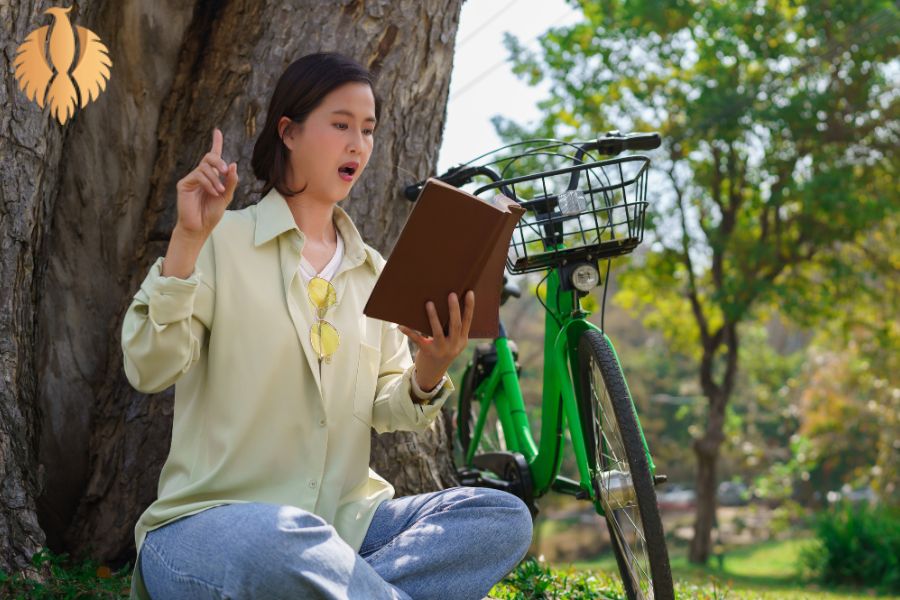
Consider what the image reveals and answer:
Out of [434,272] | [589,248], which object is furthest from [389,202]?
[434,272]

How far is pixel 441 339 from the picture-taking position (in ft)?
7.54

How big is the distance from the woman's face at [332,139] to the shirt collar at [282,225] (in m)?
0.09

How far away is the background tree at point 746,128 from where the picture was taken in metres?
11.2

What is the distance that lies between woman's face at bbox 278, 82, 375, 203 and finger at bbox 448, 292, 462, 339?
1.50 feet

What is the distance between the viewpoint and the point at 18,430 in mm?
2871

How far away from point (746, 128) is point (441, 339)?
32.2 ft

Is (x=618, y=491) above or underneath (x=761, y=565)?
above

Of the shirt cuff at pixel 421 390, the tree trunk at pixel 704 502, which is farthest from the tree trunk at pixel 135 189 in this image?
the tree trunk at pixel 704 502

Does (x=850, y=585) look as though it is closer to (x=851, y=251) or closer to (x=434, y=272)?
(x=851, y=251)

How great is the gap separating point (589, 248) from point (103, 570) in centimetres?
177

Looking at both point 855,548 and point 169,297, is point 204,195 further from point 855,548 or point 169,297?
point 855,548

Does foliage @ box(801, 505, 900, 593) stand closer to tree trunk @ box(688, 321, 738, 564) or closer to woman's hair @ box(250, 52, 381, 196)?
tree trunk @ box(688, 321, 738, 564)

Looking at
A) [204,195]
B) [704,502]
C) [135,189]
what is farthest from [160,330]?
[704,502]

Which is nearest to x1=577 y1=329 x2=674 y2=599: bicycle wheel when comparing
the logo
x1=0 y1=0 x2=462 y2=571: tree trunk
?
x1=0 y1=0 x2=462 y2=571: tree trunk
